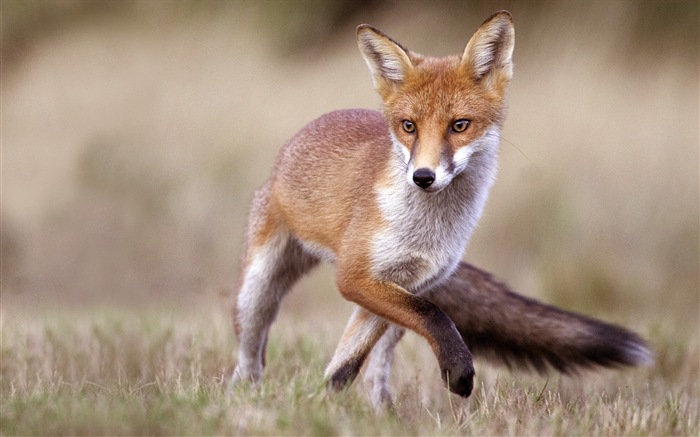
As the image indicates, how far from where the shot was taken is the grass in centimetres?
392

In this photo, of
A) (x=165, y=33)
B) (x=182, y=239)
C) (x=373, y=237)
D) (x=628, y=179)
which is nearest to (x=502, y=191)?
(x=628, y=179)

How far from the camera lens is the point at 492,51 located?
4.87 m

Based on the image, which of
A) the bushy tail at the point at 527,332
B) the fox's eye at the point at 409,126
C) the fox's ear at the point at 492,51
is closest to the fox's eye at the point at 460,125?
the fox's eye at the point at 409,126

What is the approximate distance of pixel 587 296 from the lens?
29.3ft

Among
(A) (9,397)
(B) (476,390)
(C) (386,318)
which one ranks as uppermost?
(C) (386,318)

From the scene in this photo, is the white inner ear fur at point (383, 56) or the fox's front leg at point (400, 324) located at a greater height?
the white inner ear fur at point (383, 56)

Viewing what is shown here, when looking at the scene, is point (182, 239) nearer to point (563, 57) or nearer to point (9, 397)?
point (563, 57)

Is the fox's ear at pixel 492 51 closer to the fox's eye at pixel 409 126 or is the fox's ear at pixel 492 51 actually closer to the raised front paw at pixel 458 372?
the fox's eye at pixel 409 126

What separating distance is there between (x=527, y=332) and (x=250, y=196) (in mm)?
5185

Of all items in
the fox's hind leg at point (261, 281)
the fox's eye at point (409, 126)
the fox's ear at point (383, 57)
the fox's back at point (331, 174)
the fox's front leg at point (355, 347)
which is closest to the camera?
the fox's eye at point (409, 126)

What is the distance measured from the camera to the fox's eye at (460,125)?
4.65 metres

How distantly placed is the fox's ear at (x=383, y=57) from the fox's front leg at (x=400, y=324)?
1.04 m

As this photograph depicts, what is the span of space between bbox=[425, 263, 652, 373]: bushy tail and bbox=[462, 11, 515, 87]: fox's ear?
1486mm

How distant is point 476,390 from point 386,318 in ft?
3.87
